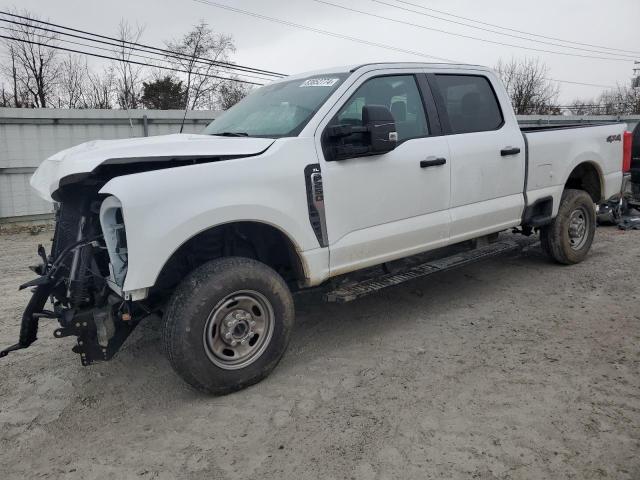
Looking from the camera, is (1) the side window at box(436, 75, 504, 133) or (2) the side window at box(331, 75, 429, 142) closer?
(2) the side window at box(331, 75, 429, 142)

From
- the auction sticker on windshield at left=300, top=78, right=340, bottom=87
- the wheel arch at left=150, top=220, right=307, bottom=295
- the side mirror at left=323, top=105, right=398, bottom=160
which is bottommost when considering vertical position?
the wheel arch at left=150, top=220, right=307, bottom=295

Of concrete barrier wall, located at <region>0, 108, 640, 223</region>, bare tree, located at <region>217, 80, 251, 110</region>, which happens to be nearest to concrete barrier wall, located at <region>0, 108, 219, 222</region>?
concrete barrier wall, located at <region>0, 108, 640, 223</region>

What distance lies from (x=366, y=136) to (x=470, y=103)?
171cm

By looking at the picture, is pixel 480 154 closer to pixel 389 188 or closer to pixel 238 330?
pixel 389 188

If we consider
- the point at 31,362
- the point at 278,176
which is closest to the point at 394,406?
the point at 278,176

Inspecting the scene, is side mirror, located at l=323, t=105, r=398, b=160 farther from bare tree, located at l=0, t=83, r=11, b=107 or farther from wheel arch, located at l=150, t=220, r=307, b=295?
bare tree, located at l=0, t=83, r=11, b=107

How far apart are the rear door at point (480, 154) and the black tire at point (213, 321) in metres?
1.83

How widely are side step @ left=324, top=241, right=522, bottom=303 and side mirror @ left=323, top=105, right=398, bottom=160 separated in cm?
99

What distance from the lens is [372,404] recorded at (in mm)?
3051

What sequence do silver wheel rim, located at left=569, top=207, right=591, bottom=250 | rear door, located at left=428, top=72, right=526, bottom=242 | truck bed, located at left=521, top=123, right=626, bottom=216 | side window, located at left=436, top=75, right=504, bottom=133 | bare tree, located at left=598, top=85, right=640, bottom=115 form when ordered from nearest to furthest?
rear door, located at left=428, top=72, right=526, bottom=242 < side window, located at left=436, top=75, right=504, bottom=133 < truck bed, located at left=521, top=123, right=626, bottom=216 < silver wheel rim, located at left=569, top=207, right=591, bottom=250 < bare tree, located at left=598, top=85, right=640, bottom=115

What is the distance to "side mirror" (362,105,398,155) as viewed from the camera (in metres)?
3.38

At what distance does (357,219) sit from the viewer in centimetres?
365

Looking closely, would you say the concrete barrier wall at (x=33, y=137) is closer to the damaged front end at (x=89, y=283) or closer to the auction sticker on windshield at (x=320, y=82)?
the auction sticker on windshield at (x=320, y=82)

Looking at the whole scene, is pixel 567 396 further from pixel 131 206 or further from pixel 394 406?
pixel 131 206
